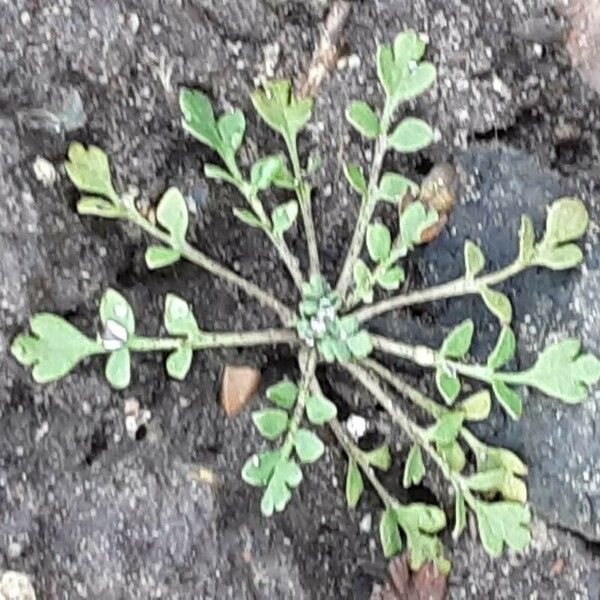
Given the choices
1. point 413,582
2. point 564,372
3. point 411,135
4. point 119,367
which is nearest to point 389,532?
point 413,582

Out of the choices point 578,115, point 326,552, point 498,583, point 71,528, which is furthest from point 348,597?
point 578,115

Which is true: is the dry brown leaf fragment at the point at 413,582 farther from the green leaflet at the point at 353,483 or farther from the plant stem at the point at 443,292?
the plant stem at the point at 443,292

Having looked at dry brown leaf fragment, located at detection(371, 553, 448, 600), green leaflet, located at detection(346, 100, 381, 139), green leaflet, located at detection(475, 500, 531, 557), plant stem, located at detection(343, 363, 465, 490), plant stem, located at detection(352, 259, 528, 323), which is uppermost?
green leaflet, located at detection(346, 100, 381, 139)

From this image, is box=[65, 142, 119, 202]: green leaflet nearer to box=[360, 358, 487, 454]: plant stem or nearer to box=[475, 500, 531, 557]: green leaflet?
box=[360, 358, 487, 454]: plant stem

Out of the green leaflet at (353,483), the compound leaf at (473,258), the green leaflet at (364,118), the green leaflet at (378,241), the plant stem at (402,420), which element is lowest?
the green leaflet at (353,483)

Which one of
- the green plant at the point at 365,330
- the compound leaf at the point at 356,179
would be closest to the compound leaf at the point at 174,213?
the green plant at the point at 365,330

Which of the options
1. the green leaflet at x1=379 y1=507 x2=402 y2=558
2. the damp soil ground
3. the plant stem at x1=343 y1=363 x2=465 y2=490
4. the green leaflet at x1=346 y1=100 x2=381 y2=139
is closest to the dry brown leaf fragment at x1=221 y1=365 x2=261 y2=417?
the damp soil ground
